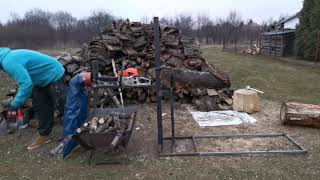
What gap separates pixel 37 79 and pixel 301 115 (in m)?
4.12

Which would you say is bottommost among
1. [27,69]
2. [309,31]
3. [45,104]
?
[45,104]

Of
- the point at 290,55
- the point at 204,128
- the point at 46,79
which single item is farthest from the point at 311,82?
the point at 290,55

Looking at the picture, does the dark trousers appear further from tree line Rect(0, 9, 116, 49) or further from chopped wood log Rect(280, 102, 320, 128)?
tree line Rect(0, 9, 116, 49)

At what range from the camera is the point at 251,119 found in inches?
238

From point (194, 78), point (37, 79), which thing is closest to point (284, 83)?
point (194, 78)

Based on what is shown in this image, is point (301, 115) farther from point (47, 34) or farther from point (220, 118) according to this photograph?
point (47, 34)

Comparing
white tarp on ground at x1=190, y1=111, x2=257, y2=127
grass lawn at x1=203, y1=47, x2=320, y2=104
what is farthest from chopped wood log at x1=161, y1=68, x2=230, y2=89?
grass lawn at x1=203, y1=47, x2=320, y2=104

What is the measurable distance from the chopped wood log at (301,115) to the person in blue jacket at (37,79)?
3685mm

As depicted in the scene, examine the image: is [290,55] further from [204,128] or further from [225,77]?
[204,128]

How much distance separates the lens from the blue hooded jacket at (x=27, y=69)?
411 centimetres

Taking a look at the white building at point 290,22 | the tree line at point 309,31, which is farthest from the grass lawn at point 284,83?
the white building at point 290,22

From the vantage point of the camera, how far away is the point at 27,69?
4.43 meters

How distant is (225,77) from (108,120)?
3392mm

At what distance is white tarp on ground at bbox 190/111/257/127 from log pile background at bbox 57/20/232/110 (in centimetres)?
45
